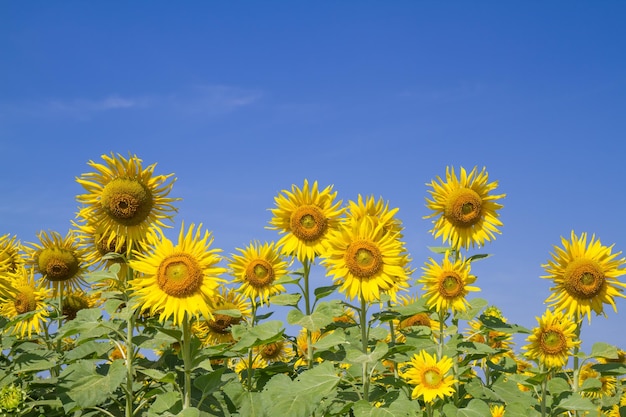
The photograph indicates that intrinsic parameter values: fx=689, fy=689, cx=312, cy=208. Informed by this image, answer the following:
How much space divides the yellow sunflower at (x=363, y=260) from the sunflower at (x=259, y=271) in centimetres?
170

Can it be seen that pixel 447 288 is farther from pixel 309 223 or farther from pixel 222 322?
pixel 222 322

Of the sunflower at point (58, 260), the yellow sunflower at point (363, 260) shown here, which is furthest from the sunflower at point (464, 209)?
the sunflower at point (58, 260)

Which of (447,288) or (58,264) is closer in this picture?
(447,288)

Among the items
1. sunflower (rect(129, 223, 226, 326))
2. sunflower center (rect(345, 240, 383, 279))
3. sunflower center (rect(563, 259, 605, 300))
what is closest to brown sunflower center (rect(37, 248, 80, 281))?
sunflower (rect(129, 223, 226, 326))

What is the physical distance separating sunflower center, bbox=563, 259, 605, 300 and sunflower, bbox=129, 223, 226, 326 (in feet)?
15.2

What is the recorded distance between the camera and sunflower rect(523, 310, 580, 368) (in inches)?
318

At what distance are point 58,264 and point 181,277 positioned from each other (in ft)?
Result: 12.4

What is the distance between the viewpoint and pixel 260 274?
852 cm

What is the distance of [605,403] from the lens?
9891mm

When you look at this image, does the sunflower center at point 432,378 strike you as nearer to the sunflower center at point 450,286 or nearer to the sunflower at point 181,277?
the sunflower center at point 450,286

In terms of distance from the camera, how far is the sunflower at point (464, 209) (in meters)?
8.62

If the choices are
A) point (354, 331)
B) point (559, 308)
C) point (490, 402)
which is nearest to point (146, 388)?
point (354, 331)

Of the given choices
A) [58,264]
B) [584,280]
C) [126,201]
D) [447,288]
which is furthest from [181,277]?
[584,280]

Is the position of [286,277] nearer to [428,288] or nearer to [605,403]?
[428,288]
